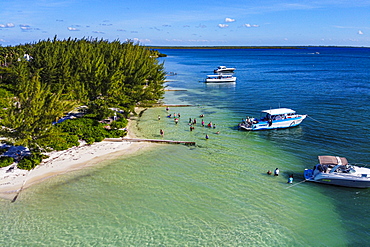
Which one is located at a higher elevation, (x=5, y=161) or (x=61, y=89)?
(x=61, y=89)

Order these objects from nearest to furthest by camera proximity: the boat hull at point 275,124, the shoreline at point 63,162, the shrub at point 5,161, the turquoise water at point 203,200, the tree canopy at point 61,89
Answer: the turquoise water at point 203,200
the shoreline at point 63,162
the tree canopy at point 61,89
the shrub at point 5,161
the boat hull at point 275,124

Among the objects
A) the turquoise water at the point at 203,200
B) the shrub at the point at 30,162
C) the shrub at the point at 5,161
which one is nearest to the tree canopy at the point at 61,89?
the shrub at the point at 30,162

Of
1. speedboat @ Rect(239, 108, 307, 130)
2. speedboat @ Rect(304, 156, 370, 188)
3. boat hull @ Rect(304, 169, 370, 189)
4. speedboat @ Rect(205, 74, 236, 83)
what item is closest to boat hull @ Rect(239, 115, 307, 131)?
speedboat @ Rect(239, 108, 307, 130)

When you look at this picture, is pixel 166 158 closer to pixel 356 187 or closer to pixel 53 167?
pixel 53 167

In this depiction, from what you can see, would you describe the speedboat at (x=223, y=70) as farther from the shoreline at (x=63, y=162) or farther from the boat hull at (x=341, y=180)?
the boat hull at (x=341, y=180)

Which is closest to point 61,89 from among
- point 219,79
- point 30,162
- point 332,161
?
point 30,162

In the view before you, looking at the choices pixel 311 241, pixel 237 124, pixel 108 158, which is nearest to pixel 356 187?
pixel 311 241

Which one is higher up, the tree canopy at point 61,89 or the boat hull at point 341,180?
the tree canopy at point 61,89

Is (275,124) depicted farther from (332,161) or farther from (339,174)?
(339,174)

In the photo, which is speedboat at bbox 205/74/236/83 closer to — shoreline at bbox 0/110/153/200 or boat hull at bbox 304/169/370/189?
shoreline at bbox 0/110/153/200
